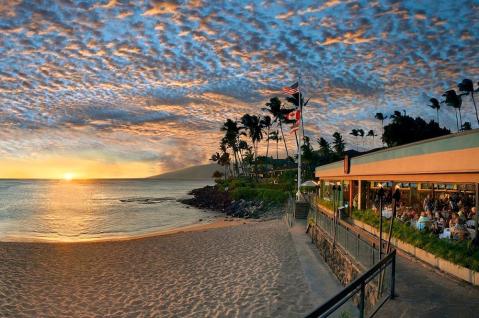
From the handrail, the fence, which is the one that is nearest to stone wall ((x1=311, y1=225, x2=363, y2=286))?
the fence

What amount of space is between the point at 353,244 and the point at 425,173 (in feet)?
15.5

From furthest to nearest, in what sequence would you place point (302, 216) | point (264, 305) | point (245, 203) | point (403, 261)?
point (245, 203)
point (302, 216)
point (403, 261)
point (264, 305)

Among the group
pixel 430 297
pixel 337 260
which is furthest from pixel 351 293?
pixel 337 260

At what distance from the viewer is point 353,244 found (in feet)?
40.4

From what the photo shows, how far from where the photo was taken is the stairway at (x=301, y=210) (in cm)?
2959

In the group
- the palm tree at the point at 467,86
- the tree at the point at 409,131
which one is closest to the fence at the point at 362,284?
the tree at the point at 409,131

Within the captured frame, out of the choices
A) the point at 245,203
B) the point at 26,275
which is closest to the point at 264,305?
the point at 26,275

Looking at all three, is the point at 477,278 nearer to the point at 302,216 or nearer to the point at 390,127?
the point at 302,216

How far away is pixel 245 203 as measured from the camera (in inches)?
2073

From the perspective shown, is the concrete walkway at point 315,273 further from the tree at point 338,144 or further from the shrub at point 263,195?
the tree at point 338,144

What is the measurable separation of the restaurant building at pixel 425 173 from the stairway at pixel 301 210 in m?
2.65

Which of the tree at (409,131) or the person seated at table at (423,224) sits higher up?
the tree at (409,131)

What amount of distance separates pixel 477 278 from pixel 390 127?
247 ft

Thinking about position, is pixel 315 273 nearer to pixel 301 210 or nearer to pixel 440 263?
pixel 440 263
